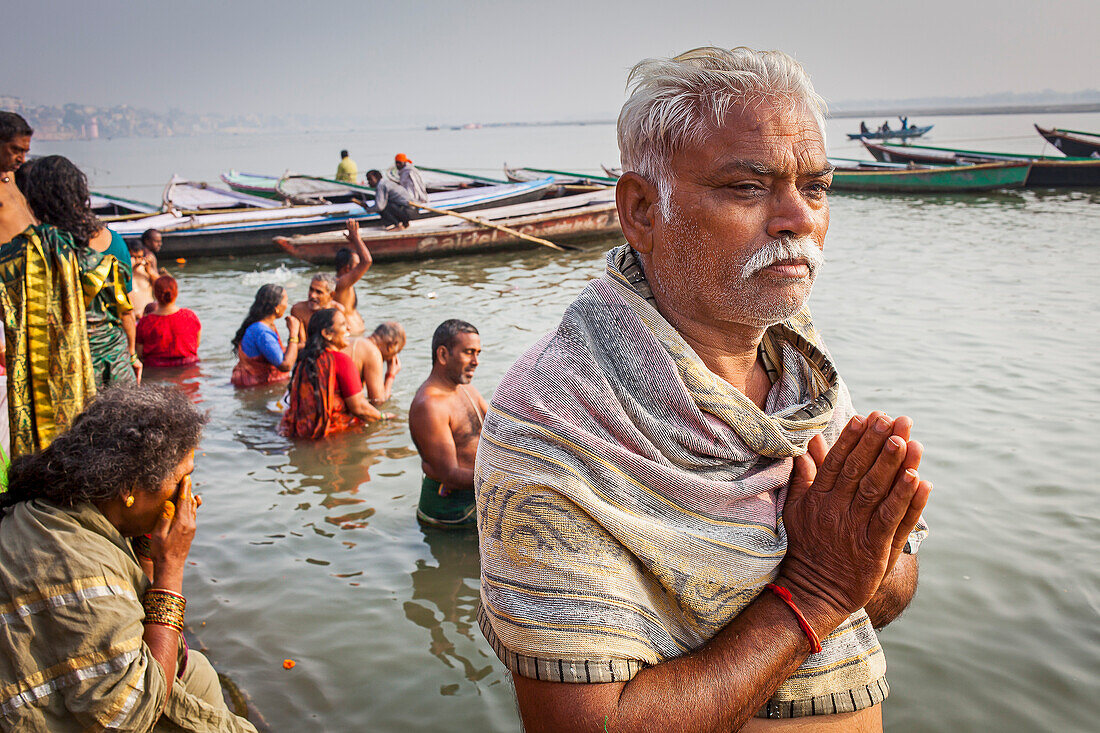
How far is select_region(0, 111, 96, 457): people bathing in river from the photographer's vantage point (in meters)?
3.86

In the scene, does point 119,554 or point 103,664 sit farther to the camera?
point 119,554

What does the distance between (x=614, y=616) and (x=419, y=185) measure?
51.1 ft

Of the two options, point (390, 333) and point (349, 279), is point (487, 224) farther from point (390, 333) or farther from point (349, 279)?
point (390, 333)

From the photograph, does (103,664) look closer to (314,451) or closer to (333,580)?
(333,580)

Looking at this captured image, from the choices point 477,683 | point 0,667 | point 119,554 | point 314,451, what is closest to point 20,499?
point 119,554

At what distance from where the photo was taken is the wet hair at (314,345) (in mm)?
6023

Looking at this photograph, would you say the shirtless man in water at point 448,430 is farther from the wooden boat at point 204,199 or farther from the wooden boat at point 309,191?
the wooden boat at point 309,191

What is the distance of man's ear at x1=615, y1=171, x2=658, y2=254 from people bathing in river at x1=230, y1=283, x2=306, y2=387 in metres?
6.33

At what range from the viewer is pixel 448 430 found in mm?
4828

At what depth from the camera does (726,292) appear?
4.77ft

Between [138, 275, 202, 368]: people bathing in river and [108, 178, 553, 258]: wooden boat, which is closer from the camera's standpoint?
[138, 275, 202, 368]: people bathing in river

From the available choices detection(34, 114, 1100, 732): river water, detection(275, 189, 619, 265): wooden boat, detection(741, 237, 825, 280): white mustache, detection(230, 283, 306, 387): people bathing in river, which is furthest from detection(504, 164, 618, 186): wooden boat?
detection(741, 237, 825, 280): white mustache

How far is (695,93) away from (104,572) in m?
2.01

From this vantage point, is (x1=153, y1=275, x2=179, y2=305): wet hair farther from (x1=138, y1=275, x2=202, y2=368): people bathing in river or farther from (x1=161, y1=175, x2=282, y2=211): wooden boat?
(x1=161, y1=175, x2=282, y2=211): wooden boat
